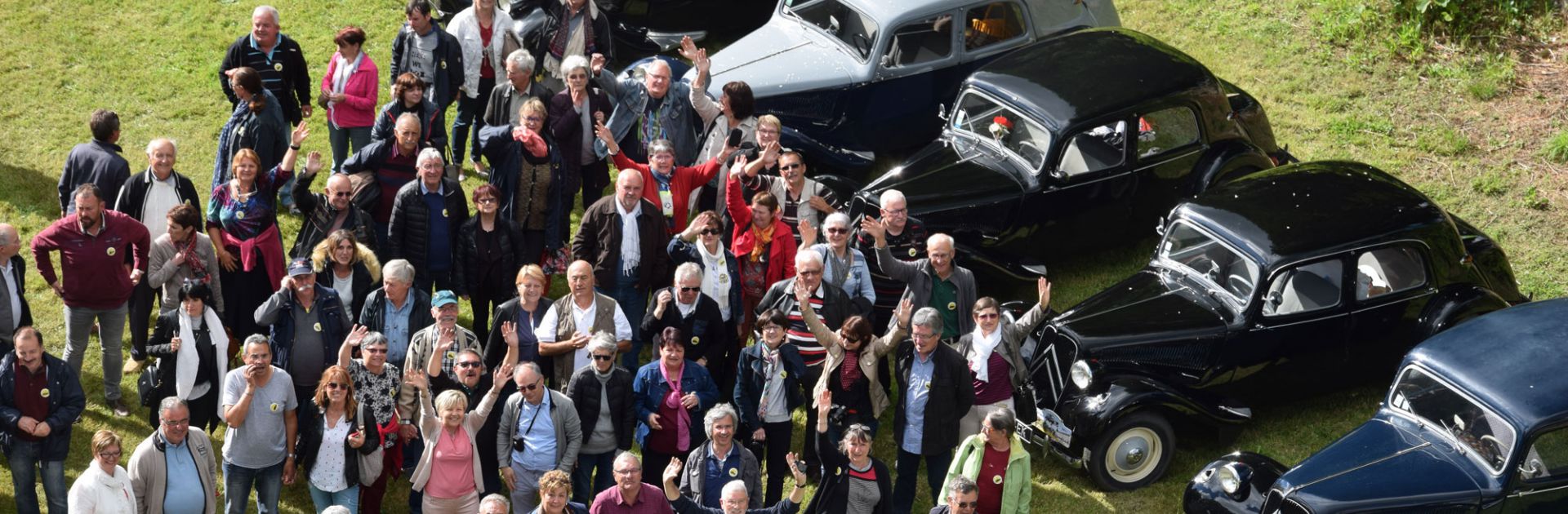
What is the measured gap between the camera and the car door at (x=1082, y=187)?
1272 cm

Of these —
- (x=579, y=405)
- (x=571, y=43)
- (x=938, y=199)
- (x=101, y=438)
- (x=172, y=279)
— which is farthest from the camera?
(x=571, y=43)

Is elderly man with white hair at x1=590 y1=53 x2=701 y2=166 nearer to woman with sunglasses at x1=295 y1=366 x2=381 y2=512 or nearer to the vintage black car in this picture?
the vintage black car

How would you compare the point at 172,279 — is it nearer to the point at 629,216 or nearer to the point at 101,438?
the point at 101,438

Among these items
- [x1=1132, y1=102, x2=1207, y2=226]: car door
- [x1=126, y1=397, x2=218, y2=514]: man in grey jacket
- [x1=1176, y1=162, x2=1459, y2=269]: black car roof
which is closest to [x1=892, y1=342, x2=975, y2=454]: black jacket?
[x1=1176, y1=162, x2=1459, y2=269]: black car roof

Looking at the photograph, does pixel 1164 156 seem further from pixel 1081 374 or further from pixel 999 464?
pixel 999 464

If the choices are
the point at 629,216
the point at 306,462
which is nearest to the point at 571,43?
the point at 629,216

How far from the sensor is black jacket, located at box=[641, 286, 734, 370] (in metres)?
10.6

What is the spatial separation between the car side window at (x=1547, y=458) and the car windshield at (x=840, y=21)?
654cm

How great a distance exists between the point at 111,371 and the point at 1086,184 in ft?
24.3

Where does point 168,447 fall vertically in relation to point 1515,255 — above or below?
above

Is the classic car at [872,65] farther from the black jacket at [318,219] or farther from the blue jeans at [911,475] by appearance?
the blue jeans at [911,475]

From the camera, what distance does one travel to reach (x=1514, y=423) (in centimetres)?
958

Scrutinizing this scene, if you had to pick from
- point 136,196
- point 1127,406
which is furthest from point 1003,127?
point 136,196

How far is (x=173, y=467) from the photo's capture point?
9.77m
